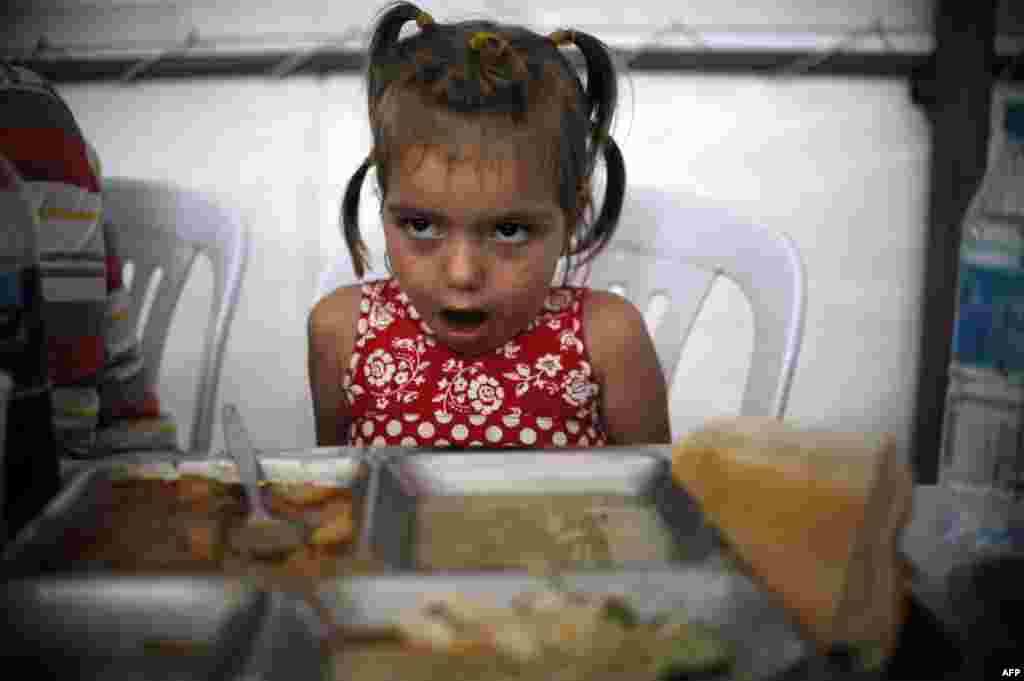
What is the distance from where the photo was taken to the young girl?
1036mm

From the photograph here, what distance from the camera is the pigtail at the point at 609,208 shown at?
1.27 m

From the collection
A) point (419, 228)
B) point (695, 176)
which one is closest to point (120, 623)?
point (419, 228)

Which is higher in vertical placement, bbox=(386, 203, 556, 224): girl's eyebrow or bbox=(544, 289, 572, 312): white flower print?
bbox=(386, 203, 556, 224): girl's eyebrow

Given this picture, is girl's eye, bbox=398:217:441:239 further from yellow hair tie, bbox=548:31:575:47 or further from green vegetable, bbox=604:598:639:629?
green vegetable, bbox=604:598:639:629

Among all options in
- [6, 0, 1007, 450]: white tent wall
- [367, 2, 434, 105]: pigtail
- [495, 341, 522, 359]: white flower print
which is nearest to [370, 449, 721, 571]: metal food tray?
[495, 341, 522, 359]: white flower print

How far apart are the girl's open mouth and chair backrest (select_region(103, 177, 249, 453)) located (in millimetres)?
426

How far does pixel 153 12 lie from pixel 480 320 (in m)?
1.36

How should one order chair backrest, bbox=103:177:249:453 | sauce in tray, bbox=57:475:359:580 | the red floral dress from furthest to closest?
1. chair backrest, bbox=103:177:249:453
2. the red floral dress
3. sauce in tray, bbox=57:475:359:580

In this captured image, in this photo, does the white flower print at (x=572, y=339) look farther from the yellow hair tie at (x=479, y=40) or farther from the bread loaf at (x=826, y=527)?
the bread loaf at (x=826, y=527)

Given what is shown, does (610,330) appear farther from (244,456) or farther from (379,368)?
(244,456)

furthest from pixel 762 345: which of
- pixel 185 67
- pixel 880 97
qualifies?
pixel 185 67

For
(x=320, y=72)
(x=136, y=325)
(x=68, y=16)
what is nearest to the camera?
(x=136, y=325)

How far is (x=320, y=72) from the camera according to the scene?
6.91ft

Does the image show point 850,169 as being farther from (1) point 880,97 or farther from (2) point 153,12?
(2) point 153,12
